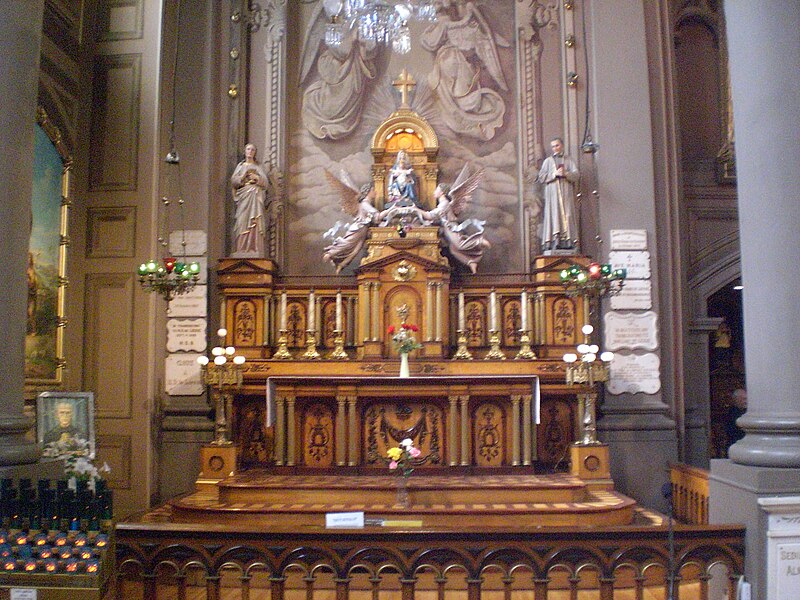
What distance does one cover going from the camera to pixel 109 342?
10094 millimetres

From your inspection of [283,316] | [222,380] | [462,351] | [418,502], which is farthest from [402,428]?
[283,316]

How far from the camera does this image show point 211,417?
33.9ft

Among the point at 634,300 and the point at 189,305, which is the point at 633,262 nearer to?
the point at 634,300

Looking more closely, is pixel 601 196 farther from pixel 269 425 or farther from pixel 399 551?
pixel 399 551

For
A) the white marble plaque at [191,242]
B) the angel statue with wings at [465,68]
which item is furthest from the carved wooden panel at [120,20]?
the angel statue with wings at [465,68]

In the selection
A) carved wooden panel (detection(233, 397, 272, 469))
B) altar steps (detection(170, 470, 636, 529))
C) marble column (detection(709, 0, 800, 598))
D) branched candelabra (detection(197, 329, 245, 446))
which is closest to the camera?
marble column (detection(709, 0, 800, 598))

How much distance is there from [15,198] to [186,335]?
18.4 feet

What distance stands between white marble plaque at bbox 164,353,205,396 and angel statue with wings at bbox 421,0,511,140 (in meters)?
5.26

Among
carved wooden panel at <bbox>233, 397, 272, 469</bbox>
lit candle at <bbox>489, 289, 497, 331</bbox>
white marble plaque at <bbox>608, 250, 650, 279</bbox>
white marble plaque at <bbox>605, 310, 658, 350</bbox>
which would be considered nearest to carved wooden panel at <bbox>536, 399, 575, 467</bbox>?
white marble plaque at <bbox>605, 310, 658, 350</bbox>

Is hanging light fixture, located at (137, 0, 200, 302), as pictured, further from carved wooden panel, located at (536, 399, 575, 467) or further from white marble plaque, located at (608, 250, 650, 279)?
white marble plaque, located at (608, 250, 650, 279)

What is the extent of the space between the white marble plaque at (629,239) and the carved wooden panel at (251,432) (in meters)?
5.24

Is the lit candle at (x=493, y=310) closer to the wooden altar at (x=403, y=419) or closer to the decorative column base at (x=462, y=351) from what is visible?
the decorative column base at (x=462, y=351)

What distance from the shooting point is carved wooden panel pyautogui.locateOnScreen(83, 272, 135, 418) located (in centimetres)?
1001

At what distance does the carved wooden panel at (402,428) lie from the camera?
360 inches
